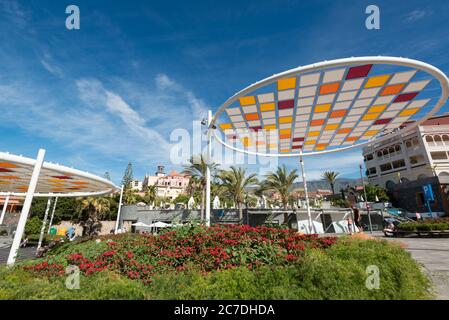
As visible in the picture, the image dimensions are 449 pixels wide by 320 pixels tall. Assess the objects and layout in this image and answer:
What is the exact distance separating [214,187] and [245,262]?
27.7m

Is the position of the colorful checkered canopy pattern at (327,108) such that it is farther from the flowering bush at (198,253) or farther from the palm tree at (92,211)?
the palm tree at (92,211)

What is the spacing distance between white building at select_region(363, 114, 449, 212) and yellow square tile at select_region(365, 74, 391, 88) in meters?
38.3

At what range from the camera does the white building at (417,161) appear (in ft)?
145

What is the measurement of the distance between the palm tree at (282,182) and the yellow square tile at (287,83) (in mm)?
22755

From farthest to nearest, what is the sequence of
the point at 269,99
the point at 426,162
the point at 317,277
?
the point at 426,162 < the point at 269,99 < the point at 317,277

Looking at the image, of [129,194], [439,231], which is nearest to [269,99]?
[439,231]

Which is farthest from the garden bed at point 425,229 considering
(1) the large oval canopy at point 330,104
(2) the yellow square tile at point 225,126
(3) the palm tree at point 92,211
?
(3) the palm tree at point 92,211

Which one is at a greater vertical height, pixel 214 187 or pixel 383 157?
pixel 383 157

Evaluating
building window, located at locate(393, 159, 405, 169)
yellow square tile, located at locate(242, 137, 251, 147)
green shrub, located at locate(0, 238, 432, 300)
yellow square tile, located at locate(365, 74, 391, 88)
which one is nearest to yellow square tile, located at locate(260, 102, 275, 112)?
yellow square tile, located at locate(365, 74, 391, 88)

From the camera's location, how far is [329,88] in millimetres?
9953

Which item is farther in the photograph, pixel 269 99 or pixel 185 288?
pixel 269 99

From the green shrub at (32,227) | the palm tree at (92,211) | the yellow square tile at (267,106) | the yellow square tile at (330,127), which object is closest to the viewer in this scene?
the yellow square tile at (267,106)
